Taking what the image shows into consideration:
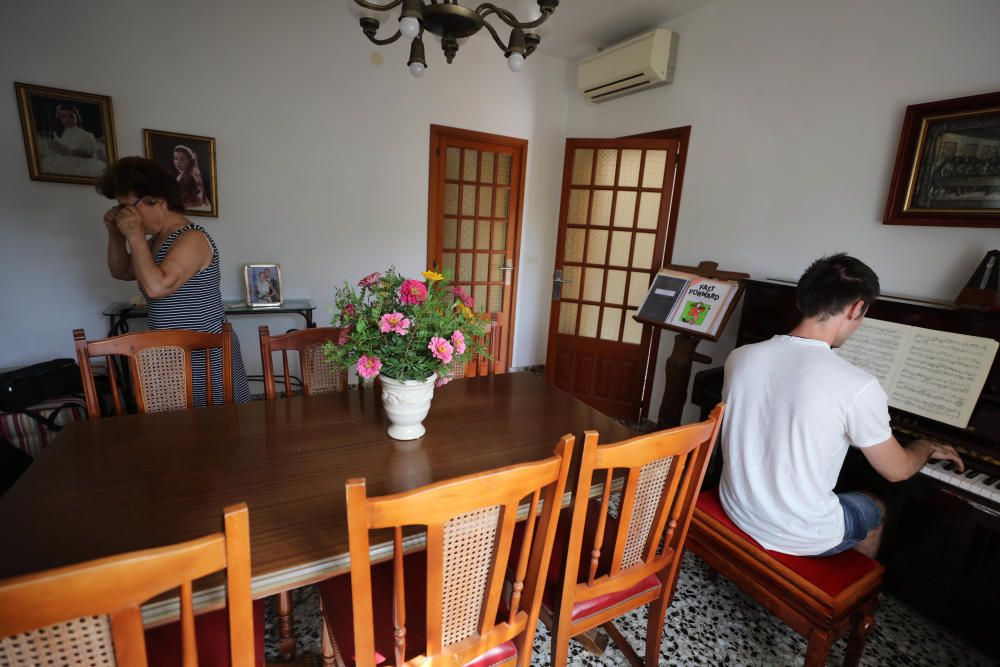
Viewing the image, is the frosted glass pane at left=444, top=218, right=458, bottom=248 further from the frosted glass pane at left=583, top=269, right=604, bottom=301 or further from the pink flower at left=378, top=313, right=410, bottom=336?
the pink flower at left=378, top=313, right=410, bottom=336

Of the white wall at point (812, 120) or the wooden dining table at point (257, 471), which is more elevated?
the white wall at point (812, 120)

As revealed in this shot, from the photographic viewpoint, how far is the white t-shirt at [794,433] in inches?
48.9

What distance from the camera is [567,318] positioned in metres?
3.86

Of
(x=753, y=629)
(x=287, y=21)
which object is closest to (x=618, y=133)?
(x=287, y=21)

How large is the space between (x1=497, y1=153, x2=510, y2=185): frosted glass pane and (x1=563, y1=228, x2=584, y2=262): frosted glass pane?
0.86 meters

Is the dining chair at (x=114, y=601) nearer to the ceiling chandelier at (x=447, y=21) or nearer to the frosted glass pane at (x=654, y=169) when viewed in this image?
the ceiling chandelier at (x=447, y=21)

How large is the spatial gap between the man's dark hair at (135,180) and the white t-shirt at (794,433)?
2.27m

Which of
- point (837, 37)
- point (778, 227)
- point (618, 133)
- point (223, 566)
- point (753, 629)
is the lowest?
point (753, 629)

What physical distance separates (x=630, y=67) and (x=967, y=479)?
298cm

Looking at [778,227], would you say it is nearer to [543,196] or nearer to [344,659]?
[543,196]

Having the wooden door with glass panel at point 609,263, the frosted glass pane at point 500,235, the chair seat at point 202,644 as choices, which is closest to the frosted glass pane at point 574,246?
the wooden door with glass panel at point 609,263

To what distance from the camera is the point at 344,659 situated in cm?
98

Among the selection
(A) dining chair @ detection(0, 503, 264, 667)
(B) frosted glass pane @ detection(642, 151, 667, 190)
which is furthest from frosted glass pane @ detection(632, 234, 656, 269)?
(A) dining chair @ detection(0, 503, 264, 667)

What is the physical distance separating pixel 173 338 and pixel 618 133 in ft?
10.9
